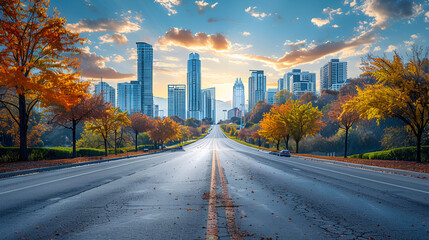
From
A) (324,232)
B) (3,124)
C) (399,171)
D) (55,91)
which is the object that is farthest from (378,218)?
(3,124)

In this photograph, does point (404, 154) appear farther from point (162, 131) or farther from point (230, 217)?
point (162, 131)

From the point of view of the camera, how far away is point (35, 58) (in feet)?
71.7

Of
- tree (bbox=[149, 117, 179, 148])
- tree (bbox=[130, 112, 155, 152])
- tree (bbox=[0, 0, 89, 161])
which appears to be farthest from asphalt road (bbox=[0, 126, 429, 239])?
tree (bbox=[149, 117, 179, 148])

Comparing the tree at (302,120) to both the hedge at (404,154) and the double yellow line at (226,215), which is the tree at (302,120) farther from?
the double yellow line at (226,215)

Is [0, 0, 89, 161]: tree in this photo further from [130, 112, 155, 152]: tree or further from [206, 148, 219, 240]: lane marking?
[130, 112, 155, 152]: tree

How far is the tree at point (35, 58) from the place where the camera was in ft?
59.9

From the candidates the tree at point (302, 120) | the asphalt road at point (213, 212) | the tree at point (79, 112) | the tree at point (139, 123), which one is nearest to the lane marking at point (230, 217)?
the asphalt road at point (213, 212)

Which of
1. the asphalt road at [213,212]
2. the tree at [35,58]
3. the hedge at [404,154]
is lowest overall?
the hedge at [404,154]

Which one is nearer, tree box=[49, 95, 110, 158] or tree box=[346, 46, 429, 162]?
tree box=[346, 46, 429, 162]

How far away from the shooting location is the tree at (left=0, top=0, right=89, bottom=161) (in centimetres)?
1827

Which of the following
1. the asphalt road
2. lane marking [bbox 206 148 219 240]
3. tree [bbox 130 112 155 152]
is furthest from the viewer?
tree [bbox 130 112 155 152]

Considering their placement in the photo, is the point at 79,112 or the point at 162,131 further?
the point at 162,131

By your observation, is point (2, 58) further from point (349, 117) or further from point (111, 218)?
point (349, 117)

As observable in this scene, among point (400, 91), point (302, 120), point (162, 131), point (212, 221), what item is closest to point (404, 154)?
point (400, 91)
